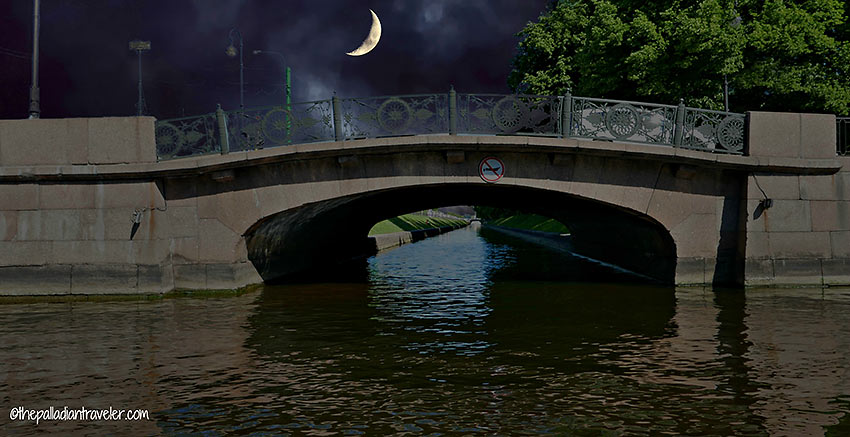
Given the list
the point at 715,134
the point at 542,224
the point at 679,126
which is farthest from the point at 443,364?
the point at 542,224

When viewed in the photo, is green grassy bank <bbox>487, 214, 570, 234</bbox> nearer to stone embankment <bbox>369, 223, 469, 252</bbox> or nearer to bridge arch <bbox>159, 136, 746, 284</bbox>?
stone embankment <bbox>369, 223, 469, 252</bbox>

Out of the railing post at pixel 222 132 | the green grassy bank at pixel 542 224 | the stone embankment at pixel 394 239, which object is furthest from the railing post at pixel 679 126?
the green grassy bank at pixel 542 224

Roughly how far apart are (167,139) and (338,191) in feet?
13.9

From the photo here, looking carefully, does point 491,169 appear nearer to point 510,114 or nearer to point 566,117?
point 510,114

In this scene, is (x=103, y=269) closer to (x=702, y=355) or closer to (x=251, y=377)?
(x=251, y=377)

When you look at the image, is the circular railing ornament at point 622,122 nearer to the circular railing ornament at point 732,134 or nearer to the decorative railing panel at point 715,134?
the decorative railing panel at point 715,134

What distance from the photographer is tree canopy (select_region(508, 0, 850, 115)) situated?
26734 millimetres

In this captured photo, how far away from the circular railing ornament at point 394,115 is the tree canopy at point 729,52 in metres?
14.6

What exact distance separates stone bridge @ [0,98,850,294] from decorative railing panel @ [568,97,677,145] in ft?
1.23

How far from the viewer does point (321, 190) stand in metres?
16.0

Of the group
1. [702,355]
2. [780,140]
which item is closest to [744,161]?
[780,140]

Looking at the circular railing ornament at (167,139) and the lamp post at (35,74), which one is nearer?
the circular railing ornament at (167,139)

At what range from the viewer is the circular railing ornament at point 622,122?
610 inches

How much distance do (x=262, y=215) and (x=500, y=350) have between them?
338 inches
